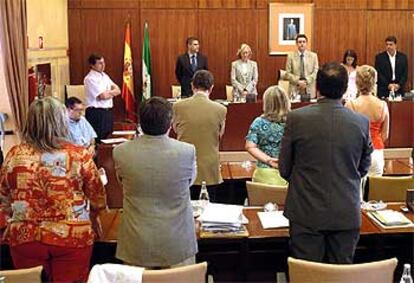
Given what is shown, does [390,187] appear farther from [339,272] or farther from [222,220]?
[339,272]

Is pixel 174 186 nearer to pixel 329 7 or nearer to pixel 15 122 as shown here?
pixel 15 122

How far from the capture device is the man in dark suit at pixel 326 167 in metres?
2.74

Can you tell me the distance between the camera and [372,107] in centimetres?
430

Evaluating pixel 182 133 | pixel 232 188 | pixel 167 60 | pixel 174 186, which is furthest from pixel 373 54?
pixel 174 186

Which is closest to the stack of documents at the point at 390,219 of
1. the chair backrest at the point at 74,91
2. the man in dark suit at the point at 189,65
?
the man in dark suit at the point at 189,65

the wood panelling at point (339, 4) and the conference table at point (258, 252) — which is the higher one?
the wood panelling at point (339, 4)

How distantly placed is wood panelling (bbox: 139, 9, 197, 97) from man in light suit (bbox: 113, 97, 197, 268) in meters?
7.43

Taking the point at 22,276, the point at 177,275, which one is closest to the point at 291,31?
the point at 177,275

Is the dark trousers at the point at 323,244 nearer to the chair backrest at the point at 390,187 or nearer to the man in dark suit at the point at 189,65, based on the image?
the chair backrest at the point at 390,187

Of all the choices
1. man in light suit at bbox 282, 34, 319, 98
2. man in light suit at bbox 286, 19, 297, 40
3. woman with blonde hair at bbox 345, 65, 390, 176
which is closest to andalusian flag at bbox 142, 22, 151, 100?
man in light suit at bbox 282, 34, 319, 98

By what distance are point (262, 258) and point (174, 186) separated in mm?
1242

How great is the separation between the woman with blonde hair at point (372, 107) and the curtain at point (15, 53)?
320 cm

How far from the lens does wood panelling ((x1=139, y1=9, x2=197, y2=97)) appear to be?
9901 millimetres

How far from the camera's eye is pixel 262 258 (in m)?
3.65
